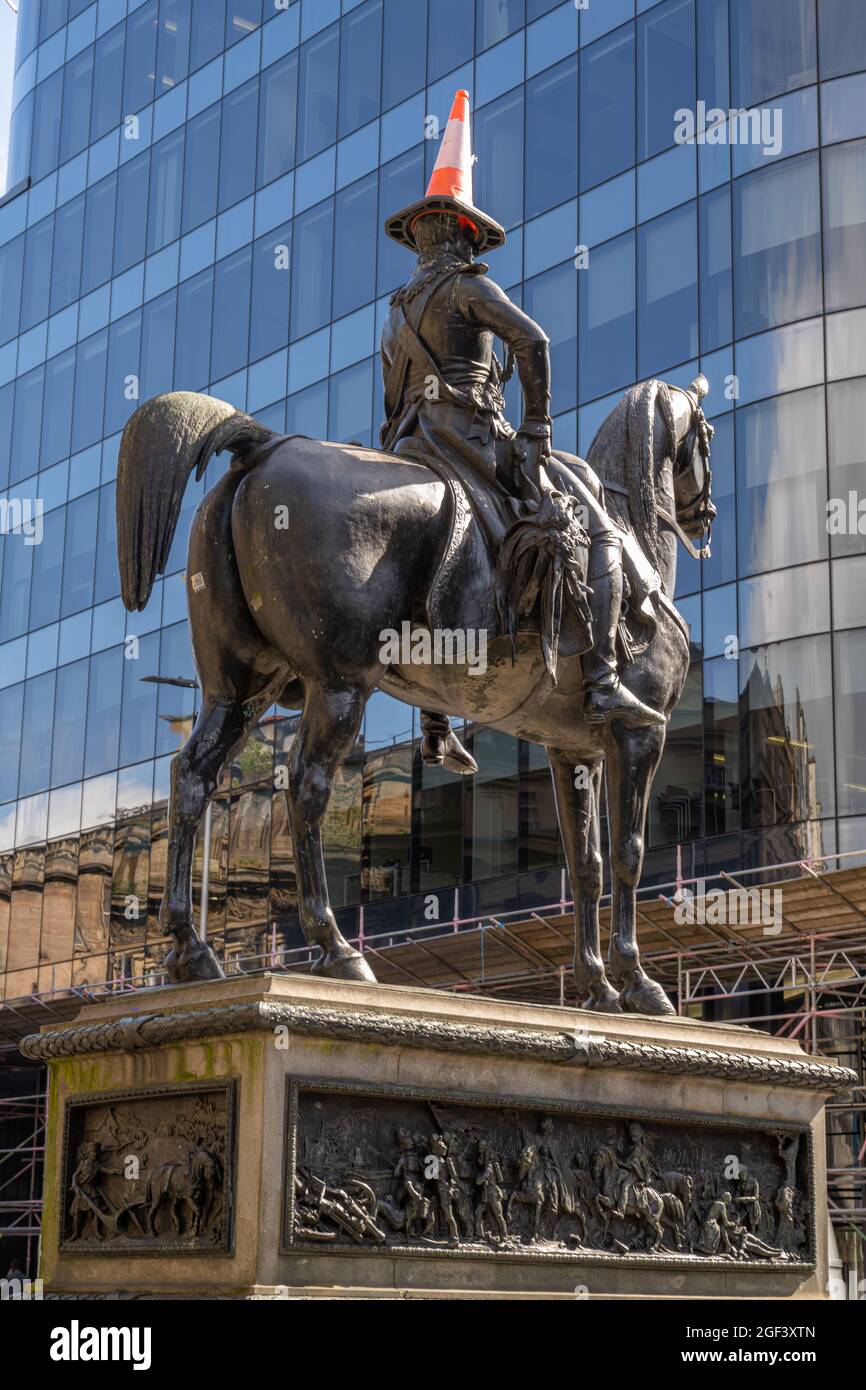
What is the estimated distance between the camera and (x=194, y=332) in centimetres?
4250

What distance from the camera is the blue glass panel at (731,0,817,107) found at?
2997 cm

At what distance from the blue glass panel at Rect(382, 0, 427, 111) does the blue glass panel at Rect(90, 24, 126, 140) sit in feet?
32.8

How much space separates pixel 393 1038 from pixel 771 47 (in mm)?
24683

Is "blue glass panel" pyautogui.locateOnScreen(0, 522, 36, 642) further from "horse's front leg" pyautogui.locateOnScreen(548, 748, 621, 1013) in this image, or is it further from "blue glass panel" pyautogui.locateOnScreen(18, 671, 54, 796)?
"horse's front leg" pyautogui.locateOnScreen(548, 748, 621, 1013)

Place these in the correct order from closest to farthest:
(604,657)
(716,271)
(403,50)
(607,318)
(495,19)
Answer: (604,657) < (716,271) < (607,318) < (495,19) < (403,50)

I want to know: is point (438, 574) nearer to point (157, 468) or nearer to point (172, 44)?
point (157, 468)

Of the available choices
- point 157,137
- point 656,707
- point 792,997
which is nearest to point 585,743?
point 656,707

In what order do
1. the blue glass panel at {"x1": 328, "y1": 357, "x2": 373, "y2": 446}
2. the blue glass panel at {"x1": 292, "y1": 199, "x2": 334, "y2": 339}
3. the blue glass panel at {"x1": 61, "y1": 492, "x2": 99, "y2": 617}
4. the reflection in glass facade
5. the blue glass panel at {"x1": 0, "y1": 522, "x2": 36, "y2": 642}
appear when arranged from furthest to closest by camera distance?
the blue glass panel at {"x1": 0, "y1": 522, "x2": 36, "y2": 642} → the blue glass panel at {"x1": 61, "y1": 492, "x2": 99, "y2": 617} → the blue glass panel at {"x1": 292, "y1": 199, "x2": 334, "y2": 339} → the blue glass panel at {"x1": 328, "y1": 357, "x2": 373, "y2": 446} → the reflection in glass facade

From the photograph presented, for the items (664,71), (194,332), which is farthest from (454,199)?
(194,332)

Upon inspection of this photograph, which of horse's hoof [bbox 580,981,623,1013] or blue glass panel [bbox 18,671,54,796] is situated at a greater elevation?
blue glass panel [bbox 18,671,54,796]

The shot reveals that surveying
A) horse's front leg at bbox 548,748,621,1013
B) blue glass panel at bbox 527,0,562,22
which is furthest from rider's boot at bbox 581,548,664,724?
blue glass panel at bbox 527,0,562,22

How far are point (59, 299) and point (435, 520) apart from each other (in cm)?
3946

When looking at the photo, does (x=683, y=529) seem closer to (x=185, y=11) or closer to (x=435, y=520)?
(x=435, y=520)

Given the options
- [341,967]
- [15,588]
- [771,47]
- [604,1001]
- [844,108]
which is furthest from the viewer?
[15,588]
